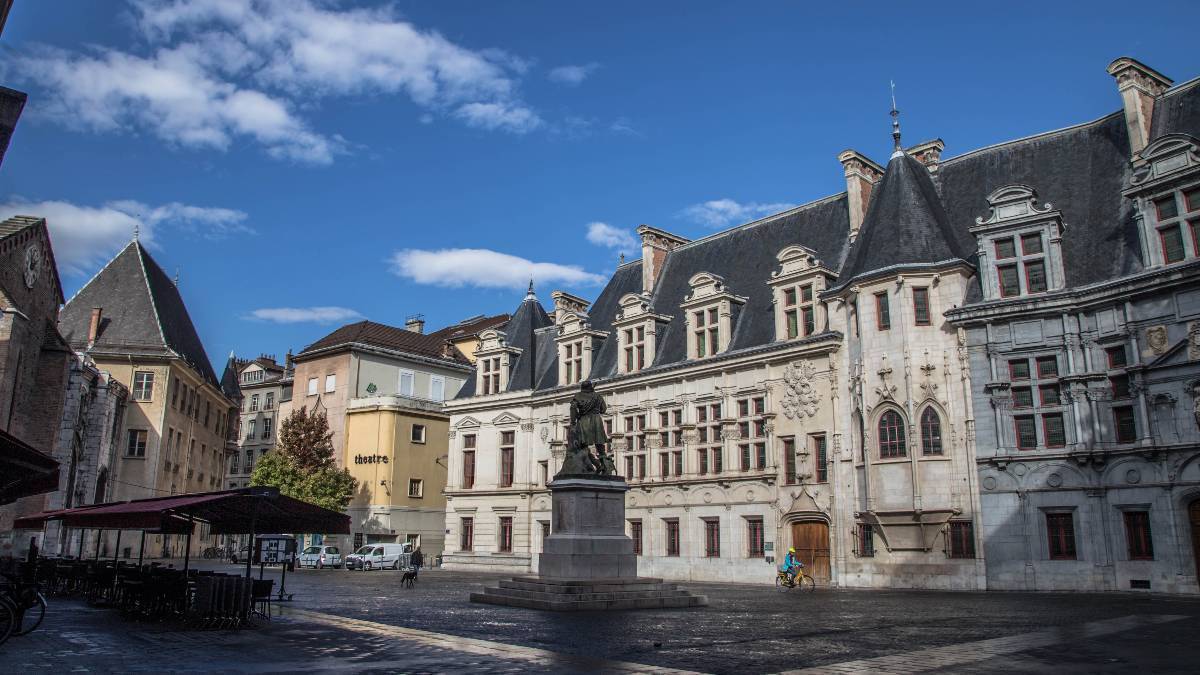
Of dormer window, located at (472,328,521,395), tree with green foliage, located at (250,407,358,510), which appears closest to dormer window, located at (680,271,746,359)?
dormer window, located at (472,328,521,395)

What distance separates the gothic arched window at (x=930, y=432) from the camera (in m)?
27.2

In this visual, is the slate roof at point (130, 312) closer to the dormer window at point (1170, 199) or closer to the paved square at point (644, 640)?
the paved square at point (644, 640)

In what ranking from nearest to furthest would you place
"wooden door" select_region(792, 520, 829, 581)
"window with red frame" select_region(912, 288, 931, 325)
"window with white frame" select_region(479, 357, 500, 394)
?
"window with red frame" select_region(912, 288, 931, 325) < "wooden door" select_region(792, 520, 829, 581) < "window with white frame" select_region(479, 357, 500, 394)

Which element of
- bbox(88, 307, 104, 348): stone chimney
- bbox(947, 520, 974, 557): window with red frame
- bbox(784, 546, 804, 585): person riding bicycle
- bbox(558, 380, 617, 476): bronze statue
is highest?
bbox(88, 307, 104, 348): stone chimney

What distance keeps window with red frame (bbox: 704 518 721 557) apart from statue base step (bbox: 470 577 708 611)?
44.9ft

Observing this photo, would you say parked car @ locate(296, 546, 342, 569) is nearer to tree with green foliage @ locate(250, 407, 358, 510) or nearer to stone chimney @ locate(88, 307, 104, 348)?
tree with green foliage @ locate(250, 407, 358, 510)

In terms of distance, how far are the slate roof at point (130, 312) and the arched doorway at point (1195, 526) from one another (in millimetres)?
48360

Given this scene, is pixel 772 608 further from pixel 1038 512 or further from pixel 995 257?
pixel 995 257

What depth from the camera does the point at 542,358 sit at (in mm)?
45375

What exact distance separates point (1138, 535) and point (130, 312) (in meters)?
50.9

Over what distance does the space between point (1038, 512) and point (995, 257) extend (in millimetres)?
8021

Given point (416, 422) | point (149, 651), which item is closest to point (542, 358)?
point (416, 422)

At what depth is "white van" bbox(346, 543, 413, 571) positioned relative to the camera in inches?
1719

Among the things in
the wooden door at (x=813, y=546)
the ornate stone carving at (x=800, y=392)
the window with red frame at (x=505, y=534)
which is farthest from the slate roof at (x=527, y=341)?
the wooden door at (x=813, y=546)
